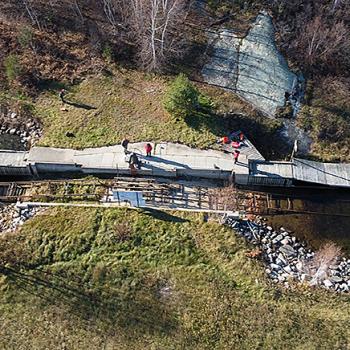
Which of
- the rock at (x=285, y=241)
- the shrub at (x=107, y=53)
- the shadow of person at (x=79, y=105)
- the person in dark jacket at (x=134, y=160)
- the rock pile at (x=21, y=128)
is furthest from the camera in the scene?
the shrub at (x=107, y=53)

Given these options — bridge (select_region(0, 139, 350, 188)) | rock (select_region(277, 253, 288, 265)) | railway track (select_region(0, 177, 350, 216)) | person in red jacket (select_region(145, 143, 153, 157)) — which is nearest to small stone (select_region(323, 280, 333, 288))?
rock (select_region(277, 253, 288, 265))

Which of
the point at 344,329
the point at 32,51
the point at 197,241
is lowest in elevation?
the point at 344,329

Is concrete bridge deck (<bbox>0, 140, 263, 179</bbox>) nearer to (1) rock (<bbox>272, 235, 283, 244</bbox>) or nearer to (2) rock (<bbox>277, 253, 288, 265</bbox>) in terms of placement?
(1) rock (<bbox>272, 235, 283, 244</bbox>)

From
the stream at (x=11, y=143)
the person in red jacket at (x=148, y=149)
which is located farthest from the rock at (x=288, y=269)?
the stream at (x=11, y=143)

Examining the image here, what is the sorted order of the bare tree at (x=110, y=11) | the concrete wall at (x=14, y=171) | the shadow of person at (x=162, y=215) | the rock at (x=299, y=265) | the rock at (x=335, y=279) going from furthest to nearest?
1. the bare tree at (x=110, y=11)
2. the concrete wall at (x=14, y=171)
3. the shadow of person at (x=162, y=215)
4. the rock at (x=299, y=265)
5. the rock at (x=335, y=279)

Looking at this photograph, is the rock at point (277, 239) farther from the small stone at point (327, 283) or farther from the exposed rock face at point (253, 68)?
the exposed rock face at point (253, 68)

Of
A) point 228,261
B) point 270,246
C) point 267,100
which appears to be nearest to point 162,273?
point 228,261

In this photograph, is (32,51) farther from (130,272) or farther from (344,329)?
(344,329)
